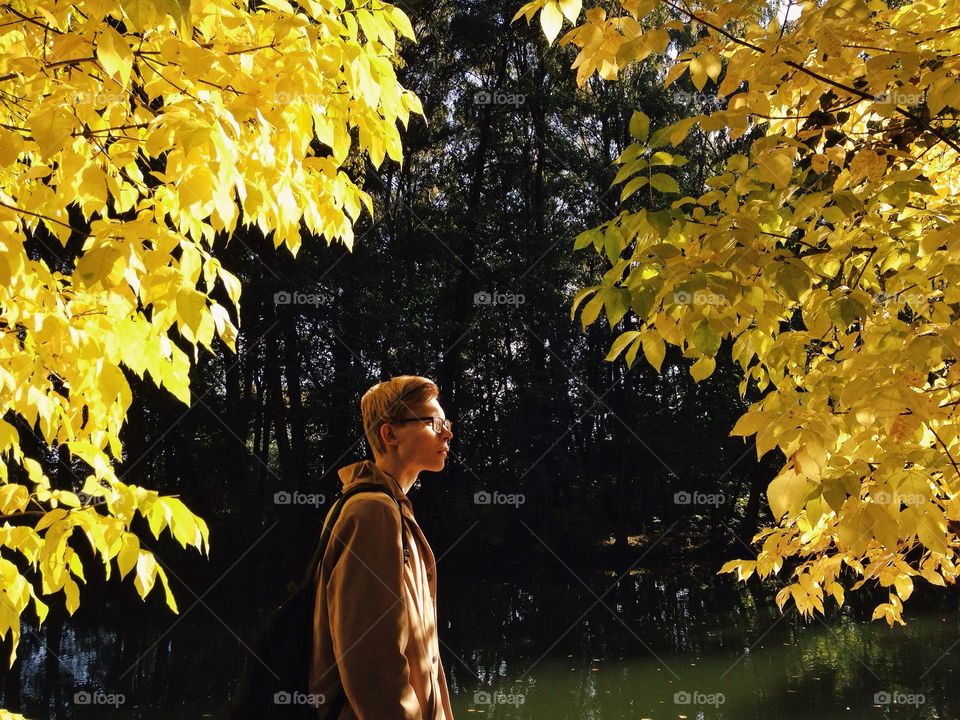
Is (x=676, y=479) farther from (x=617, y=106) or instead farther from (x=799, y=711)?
(x=799, y=711)

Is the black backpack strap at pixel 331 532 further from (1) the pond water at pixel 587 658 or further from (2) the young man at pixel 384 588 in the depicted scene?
(1) the pond water at pixel 587 658

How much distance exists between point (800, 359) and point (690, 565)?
12994 millimetres

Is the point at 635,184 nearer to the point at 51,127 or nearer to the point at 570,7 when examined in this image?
→ the point at 570,7

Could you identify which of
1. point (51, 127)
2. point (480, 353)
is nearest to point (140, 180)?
point (51, 127)

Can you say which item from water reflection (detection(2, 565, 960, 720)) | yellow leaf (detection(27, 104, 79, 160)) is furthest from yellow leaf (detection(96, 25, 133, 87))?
water reflection (detection(2, 565, 960, 720))

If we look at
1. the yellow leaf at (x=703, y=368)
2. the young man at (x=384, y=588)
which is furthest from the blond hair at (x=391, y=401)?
the yellow leaf at (x=703, y=368)

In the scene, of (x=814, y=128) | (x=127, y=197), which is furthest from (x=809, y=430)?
(x=127, y=197)

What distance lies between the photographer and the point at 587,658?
8.62 meters

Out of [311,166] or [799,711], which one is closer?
[311,166]

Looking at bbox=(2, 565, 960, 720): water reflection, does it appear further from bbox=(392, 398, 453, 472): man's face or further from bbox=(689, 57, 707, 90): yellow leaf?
bbox=(689, 57, 707, 90): yellow leaf

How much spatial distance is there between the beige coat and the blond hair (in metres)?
0.09

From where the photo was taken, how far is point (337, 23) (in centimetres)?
172

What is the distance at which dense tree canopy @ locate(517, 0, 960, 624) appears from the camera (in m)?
1.41

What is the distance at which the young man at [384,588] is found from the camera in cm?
154
